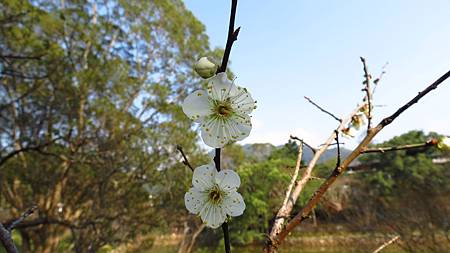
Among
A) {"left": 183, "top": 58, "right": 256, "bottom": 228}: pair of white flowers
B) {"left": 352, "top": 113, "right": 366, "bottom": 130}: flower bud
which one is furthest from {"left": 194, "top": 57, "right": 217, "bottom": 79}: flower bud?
{"left": 352, "top": 113, "right": 366, "bottom": 130}: flower bud

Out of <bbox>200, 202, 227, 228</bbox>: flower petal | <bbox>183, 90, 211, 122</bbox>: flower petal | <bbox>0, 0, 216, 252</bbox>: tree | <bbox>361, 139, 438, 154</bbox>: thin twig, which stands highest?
<bbox>0, 0, 216, 252</bbox>: tree

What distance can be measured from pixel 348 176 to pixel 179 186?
9.12 m

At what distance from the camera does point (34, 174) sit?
6.91 m

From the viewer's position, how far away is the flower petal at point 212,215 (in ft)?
1.57

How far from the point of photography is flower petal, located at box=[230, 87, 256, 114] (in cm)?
50

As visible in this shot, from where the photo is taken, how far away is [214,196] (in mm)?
533

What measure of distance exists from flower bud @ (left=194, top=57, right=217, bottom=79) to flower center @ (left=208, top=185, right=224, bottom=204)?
17cm

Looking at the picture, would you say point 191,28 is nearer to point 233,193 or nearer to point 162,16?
point 162,16

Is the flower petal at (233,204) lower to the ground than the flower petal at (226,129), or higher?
lower

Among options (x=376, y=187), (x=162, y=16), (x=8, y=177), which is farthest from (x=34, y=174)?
(x=376, y=187)

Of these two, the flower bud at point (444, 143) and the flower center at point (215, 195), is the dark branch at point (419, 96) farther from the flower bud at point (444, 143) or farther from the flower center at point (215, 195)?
the flower center at point (215, 195)

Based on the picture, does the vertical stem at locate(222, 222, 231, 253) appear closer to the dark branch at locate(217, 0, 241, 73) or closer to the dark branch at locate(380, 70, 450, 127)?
the dark branch at locate(217, 0, 241, 73)

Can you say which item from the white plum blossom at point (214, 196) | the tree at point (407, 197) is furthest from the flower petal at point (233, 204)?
the tree at point (407, 197)

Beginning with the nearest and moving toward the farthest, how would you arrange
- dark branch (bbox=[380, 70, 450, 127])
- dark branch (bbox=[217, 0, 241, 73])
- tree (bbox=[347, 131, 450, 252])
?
dark branch (bbox=[217, 0, 241, 73]) → dark branch (bbox=[380, 70, 450, 127]) → tree (bbox=[347, 131, 450, 252])
